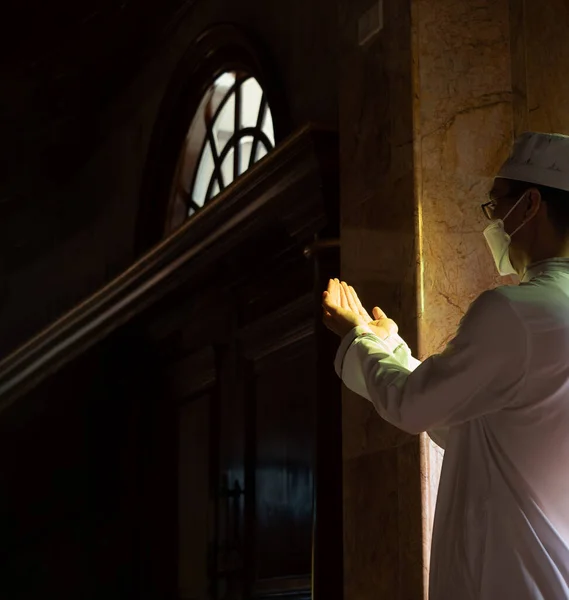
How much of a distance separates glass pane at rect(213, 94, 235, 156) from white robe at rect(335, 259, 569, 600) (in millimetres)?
3869

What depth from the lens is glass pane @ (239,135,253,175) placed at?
542 centimetres

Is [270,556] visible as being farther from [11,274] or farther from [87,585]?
[11,274]

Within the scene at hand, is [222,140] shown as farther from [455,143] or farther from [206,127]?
[455,143]

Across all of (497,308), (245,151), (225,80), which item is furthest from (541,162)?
(225,80)

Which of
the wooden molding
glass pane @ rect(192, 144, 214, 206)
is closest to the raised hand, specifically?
the wooden molding

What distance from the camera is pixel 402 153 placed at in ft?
10.1

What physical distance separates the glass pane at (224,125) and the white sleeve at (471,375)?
386 cm

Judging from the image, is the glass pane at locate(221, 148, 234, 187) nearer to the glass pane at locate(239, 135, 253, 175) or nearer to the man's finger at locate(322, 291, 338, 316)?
the glass pane at locate(239, 135, 253, 175)

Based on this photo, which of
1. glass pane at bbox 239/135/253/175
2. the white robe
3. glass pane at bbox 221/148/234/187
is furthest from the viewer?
glass pane at bbox 221/148/234/187

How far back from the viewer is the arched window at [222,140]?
5.30m

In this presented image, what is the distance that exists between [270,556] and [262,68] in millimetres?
2088

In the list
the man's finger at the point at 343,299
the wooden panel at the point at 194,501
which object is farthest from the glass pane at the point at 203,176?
the man's finger at the point at 343,299

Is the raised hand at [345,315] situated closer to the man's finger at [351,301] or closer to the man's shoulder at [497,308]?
the man's finger at [351,301]

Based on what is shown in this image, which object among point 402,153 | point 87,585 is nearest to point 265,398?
point 402,153
